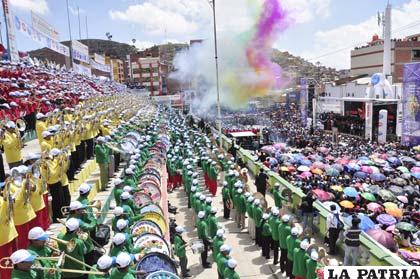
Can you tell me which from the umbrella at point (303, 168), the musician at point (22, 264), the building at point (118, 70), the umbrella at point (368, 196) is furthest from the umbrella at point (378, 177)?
the building at point (118, 70)


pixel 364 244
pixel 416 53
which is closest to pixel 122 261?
pixel 364 244

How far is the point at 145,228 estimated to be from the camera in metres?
6.83

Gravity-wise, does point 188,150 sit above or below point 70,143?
below

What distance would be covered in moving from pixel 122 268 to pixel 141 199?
374 centimetres

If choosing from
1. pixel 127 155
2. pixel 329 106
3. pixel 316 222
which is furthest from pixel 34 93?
Answer: pixel 329 106

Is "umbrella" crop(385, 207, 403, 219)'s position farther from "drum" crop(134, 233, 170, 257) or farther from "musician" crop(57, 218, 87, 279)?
"musician" crop(57, 218, 87, 279)

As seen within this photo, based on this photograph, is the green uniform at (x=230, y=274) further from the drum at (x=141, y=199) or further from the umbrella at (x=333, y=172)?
the umbrella at (x=333, y=172)

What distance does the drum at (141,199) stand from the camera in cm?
844

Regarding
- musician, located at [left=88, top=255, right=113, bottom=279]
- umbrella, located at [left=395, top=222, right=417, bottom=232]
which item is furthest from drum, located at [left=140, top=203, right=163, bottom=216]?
umbrella, located at [left=395, top=222, right=417, bottom=232]

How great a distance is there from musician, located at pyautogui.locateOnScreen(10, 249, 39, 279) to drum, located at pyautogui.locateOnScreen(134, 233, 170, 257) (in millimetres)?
1895

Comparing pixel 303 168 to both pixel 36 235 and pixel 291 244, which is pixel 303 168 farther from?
pixel 36 235

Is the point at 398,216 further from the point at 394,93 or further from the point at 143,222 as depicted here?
the point at 394,93

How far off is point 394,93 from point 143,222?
3517cm

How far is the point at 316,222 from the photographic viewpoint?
1180 cm
